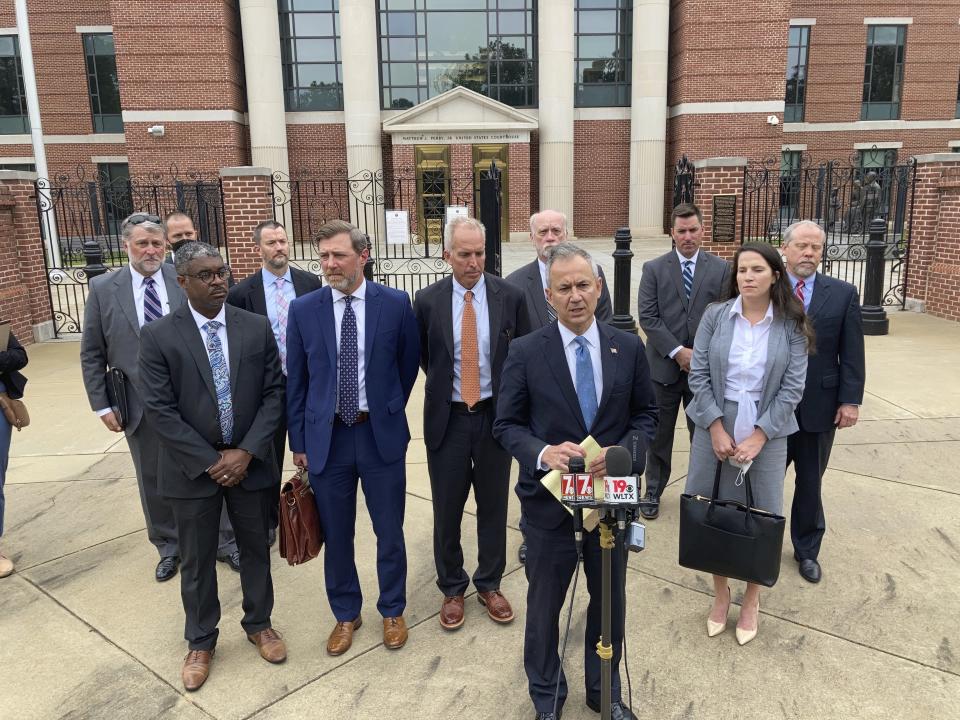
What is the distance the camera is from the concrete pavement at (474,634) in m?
2.98

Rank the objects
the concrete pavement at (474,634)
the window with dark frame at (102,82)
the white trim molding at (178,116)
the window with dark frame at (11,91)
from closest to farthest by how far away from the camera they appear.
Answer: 1. the concrete pavement at (474,634)
2. the white trim molding at (178,116)
3. the window with dark frame at (11,91)
4. the window with dark frame at (102,82)

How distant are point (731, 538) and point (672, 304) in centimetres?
181

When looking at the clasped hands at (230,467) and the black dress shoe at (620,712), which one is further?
the clasped hands at (230,467)

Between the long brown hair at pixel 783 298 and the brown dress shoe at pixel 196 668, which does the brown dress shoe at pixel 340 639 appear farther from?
the long brown hair at pixel 783 298

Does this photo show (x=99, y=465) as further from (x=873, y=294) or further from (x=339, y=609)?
(x=873, y=294)

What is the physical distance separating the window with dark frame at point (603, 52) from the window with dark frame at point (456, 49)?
1795 millimetres

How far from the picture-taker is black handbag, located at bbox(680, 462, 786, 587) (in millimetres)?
3031

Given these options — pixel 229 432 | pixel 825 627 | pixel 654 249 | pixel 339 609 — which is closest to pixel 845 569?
pixel 825 627

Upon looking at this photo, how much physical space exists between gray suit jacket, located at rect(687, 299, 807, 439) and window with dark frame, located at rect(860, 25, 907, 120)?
3092 cm

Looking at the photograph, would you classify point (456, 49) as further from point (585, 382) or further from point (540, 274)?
point (585, 382)

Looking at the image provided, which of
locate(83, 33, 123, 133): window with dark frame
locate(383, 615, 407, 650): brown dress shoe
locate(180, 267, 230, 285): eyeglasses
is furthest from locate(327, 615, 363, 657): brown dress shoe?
locate(83, 33, 123, 133): window with dark frame

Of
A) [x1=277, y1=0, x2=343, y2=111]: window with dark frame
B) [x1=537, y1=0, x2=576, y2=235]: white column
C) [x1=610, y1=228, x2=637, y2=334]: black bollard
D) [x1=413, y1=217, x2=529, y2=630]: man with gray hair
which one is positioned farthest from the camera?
[x1=277, y1=0, x2=343, y2=111]: window with dark frame

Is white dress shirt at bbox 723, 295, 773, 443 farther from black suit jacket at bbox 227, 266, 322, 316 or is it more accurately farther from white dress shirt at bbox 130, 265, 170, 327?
white dress shirt at bbox 130, 265, 170, 327

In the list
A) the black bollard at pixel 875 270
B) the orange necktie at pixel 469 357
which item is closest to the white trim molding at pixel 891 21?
the black bollard at pixel 875 270
